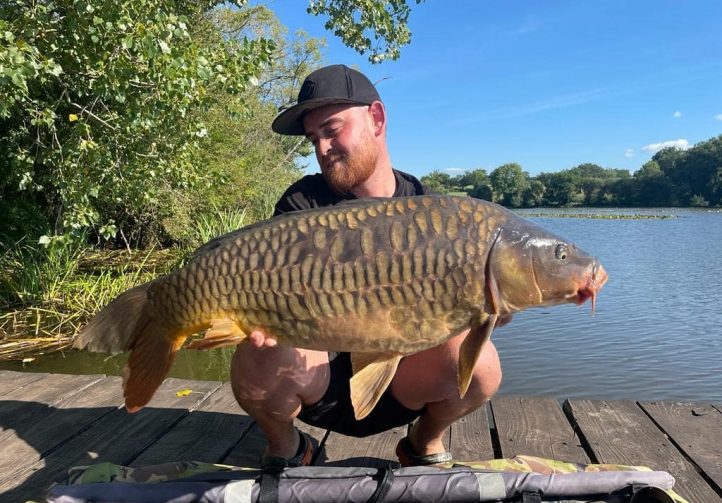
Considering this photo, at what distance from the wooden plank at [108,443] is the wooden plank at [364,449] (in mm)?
685

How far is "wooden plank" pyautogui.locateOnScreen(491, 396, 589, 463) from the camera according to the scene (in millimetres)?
2059

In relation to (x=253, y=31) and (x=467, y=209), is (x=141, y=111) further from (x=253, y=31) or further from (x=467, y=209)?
(x=253, y=31)

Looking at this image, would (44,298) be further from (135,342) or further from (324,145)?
(324,145)

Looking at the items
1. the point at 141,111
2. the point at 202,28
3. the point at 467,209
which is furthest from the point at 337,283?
the point at 202,28

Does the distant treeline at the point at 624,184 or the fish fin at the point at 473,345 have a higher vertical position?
the distant treeline at the point at 624,184

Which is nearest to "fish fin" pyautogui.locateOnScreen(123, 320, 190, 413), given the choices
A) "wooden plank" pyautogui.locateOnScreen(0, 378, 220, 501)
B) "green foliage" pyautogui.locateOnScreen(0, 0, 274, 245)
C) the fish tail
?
the fish tail

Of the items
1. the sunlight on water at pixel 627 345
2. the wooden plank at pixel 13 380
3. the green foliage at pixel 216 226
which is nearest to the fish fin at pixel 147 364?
the wooden plank at pixel 13 380

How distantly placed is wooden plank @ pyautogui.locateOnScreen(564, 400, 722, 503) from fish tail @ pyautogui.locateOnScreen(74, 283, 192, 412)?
1.48 meters

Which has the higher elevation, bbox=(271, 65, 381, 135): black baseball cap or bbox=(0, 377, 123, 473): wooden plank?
bbox=(271, 65, 381, 135): black baseball cap

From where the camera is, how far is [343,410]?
75.0 inches

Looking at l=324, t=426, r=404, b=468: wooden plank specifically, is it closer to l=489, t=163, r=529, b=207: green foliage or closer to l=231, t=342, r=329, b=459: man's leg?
l=231, t=342, r=329, b=459: man's leg

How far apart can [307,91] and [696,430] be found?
193 cm

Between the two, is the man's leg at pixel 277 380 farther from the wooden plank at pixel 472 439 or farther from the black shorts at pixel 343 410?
the wooden plank at pixel 472 439

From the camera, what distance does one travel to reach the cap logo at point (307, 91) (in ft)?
6.38
